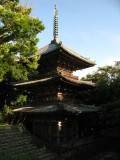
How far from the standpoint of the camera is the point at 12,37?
36.7ft

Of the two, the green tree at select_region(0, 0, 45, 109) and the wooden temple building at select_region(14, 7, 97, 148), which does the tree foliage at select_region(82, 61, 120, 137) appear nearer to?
the wooden temple building at select_region(14, 7, 97, 148)

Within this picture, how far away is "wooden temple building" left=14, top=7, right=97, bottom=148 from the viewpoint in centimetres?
1161

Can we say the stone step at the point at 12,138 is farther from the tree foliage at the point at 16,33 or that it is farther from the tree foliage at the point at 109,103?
the tree foliage at the point at 109,103

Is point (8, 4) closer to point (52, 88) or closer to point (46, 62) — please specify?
point (46, 62)

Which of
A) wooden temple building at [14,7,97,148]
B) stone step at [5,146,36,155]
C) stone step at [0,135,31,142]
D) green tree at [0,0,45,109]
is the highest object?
green tree at [0,0,45,109]

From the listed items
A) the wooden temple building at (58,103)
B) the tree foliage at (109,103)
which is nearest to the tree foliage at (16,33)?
the wooden temple building at (58,103)

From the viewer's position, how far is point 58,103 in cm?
1138

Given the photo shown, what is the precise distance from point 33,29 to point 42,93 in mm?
5955

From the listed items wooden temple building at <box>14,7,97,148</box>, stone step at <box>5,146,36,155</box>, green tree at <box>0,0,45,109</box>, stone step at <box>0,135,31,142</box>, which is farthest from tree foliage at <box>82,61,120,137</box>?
green tree at <box>0,0,45,109</box>

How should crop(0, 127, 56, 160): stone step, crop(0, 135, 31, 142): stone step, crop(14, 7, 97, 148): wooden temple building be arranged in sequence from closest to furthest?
1. crop(0, 127, 56, 160): stone step
2. crop(0, 135, 31, 142): stone step
3. crop(14, 7, 97, 148): wooden temple building

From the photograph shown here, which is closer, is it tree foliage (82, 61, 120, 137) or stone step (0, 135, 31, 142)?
tree foliage (82, 61, 120, 137)

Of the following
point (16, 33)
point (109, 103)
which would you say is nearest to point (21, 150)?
point (109, 103)

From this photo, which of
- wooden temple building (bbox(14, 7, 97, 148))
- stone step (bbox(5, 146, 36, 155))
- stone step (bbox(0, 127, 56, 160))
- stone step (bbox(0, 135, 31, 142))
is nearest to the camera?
stone step (bbox(5, 146, 36, 155))

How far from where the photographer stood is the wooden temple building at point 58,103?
38.1 ft
